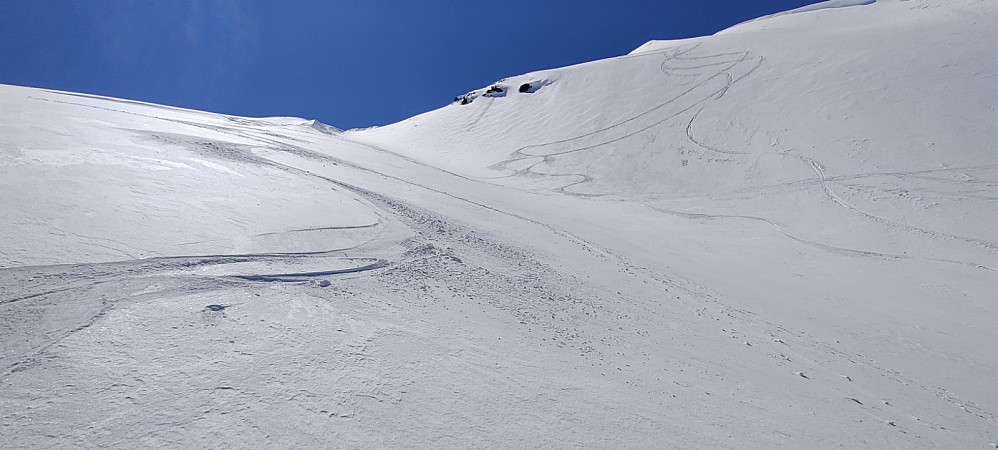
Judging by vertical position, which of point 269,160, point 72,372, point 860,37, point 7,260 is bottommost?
point 72,372

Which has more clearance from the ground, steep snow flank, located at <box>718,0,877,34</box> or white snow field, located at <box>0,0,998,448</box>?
steep snow flank, located at <box>718,0,877,34</box>

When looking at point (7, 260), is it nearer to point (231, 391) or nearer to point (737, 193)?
point (231, 391)

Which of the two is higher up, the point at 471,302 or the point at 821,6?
the point at 821,6

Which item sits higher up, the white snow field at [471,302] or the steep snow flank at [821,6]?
the steep snow flank at [821,6]

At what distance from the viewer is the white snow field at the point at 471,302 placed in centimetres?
223

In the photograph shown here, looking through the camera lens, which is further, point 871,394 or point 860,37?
point 860,37

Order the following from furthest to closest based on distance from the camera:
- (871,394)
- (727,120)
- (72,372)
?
(727,120) < (871,394) < (72,372)

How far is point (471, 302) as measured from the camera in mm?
3857

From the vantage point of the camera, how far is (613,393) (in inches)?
110

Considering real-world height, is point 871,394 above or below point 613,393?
below

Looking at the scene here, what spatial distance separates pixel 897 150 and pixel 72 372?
14.8 m

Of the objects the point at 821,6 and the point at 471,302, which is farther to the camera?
the point at 821,6

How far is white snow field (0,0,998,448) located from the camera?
2.23 metres

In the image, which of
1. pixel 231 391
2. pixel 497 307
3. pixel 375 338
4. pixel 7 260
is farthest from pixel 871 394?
pixel 7 260
